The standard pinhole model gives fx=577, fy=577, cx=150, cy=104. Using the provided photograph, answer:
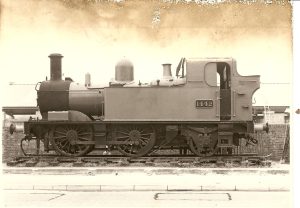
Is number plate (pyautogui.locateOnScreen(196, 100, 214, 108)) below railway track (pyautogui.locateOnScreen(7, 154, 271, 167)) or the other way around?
the other way around

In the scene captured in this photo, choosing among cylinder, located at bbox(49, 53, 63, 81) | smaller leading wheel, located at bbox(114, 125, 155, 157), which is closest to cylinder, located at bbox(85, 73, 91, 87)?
cylinder, located at bbox(49, 53, 63, 81)

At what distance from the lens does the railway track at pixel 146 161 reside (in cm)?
1155

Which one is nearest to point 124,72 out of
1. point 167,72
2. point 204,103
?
point 167,72

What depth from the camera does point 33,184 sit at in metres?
10.2

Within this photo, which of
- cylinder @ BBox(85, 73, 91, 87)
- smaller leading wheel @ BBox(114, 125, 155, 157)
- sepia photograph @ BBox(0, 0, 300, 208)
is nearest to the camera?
sepia photograph @ BBox(0, 0, 300, 208)

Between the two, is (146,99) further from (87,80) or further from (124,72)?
(87,80)

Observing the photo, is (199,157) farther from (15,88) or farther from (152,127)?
(15,88)

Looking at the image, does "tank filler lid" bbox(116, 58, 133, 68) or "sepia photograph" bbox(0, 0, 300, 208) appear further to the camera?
"tank filler lid" bbox(116, 58, 133, 68)

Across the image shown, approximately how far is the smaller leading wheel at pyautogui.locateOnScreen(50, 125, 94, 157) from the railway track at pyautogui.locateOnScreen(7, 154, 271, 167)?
0.25m

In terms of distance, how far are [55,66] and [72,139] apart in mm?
1573

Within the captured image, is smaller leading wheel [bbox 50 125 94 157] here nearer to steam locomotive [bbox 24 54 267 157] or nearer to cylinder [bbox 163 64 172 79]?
steam locomotive [bbox 24 54 267 157]

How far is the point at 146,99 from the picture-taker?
1183 cm

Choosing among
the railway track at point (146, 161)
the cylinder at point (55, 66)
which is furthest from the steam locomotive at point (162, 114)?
the railway track at point (146, 161)

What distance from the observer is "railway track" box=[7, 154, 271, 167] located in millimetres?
11555
